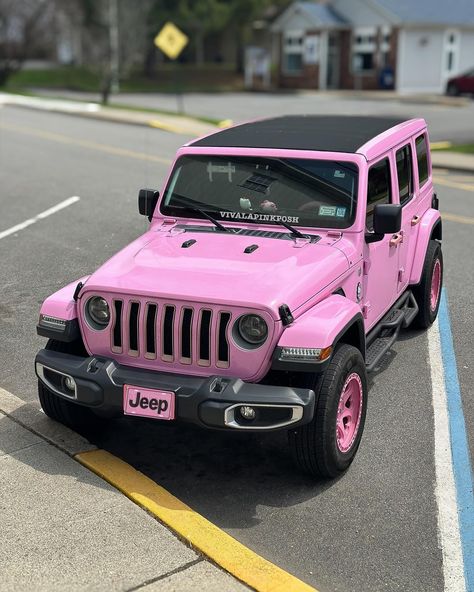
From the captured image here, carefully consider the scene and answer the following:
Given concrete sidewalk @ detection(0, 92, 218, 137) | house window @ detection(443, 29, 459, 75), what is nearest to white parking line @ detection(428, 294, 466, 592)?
concrete sidewalk @ detection(0, 92, 218, 137)

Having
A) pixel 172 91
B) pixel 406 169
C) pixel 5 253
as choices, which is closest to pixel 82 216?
pixel 5 253

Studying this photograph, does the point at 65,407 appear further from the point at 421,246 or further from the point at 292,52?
the point at 292,52

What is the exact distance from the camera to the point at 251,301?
Answer: 471cm

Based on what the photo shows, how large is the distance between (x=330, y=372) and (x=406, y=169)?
282 centimetres

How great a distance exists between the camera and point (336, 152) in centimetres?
597

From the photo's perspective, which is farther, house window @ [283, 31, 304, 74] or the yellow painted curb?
house window @ [283, 31, 304, 74]

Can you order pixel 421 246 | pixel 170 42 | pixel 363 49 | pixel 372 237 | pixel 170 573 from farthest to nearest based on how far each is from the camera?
pixel 363 49 < pixel 170 42 < pixel 421 246 < pixel 372 237 < pixel 170 573

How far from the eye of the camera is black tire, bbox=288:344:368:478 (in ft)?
15.6

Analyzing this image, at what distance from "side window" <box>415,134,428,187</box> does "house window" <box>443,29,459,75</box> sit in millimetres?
39408

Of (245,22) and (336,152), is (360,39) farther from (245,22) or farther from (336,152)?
(336,152)

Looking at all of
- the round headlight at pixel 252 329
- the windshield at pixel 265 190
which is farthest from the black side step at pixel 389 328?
the round headlight at pixel 252 329

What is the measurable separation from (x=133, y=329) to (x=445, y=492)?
7.06 ft

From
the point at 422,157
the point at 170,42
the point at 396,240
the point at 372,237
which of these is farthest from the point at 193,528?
the point at 170,42

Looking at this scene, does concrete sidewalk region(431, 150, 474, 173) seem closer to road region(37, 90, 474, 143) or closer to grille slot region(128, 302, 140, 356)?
road region(37, 90, 474, 143)
